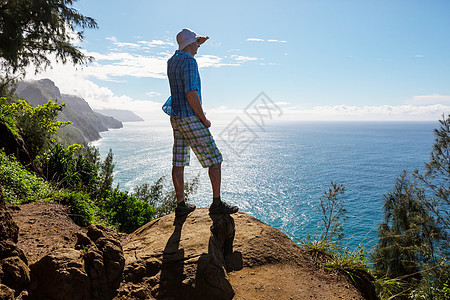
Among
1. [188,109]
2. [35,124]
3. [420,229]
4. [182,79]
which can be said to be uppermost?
[182,79]

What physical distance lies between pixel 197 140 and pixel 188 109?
1.48 feet

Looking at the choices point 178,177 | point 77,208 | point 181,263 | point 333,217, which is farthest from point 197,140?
point 333,217

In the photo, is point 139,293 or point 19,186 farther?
point 19,186

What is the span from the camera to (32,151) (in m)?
9.32

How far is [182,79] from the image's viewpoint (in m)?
3.81

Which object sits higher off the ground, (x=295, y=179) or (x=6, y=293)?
(x=6, y=293)

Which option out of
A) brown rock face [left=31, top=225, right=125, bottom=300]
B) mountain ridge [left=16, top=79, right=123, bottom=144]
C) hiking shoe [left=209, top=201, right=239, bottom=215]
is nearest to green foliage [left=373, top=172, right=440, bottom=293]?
hiking shoe [left=209, top=201, right=239, bottom=215]

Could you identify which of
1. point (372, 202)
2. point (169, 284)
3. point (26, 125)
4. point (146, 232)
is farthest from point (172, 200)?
point (372, 202)

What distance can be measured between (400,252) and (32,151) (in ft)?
88.2

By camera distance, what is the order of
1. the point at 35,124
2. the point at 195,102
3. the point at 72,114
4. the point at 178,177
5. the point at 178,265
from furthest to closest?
the point at 72,114 → the point at 35,124 → the point at 178,177 → the point at 195,102 → the point at 178,265

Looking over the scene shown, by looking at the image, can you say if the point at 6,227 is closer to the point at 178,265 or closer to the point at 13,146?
the point at 178,265

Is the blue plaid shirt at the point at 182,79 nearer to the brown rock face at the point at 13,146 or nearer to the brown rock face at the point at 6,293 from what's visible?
the brown rock face at the point at 6,293

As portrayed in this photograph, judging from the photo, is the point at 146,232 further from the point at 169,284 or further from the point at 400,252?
the point at 400,252

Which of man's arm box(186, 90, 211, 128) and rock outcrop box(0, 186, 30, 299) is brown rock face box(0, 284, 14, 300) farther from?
man's arm box(186, 90, 211, 128)
